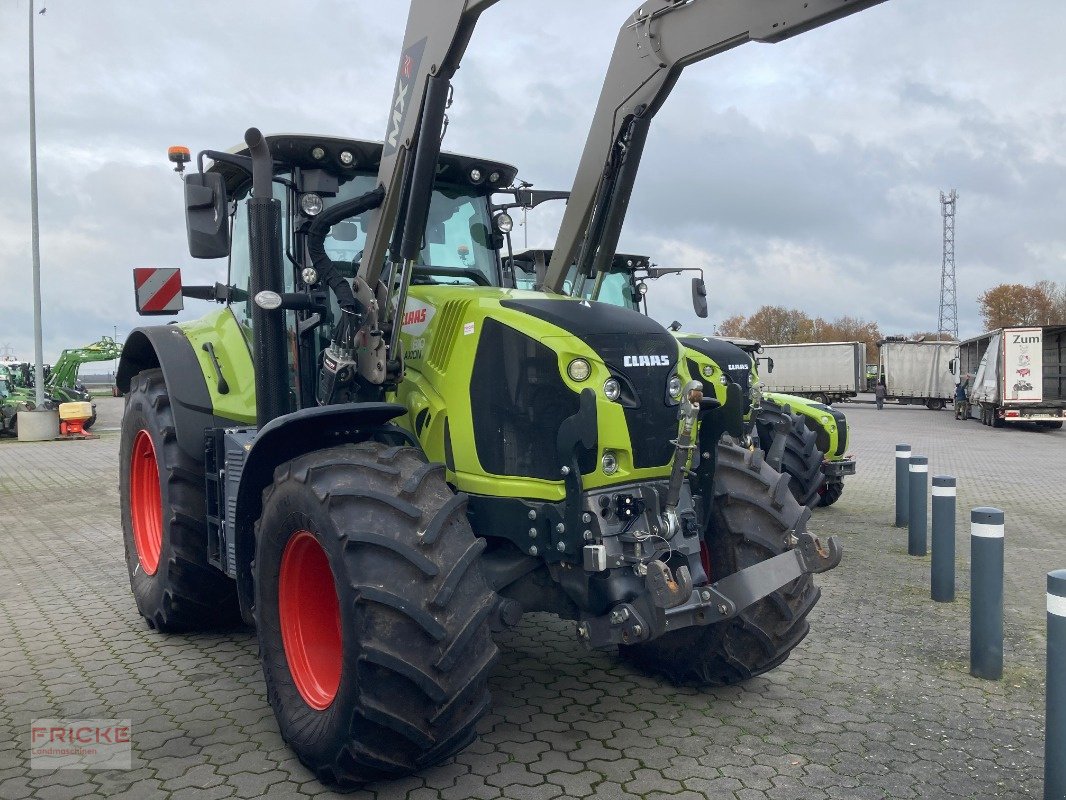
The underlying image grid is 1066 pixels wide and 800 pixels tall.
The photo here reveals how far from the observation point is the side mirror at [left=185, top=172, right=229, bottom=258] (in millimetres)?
4266

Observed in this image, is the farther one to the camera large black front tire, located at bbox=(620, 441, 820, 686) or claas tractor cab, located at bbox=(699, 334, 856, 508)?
claas tractor cab, located at bbox=(699, 334, 856, 508)

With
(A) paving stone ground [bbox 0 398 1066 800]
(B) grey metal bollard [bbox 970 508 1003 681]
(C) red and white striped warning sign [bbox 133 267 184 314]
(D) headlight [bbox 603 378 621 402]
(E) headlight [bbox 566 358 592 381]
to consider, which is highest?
(C) red and white striped warning sign [bbox 133 267 184 314]

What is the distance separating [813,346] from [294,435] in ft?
130

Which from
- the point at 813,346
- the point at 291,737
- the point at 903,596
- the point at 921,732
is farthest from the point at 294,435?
the point at 813,346

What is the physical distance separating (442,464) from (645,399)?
0.90m

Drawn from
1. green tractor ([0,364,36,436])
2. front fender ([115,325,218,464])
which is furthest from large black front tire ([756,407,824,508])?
green tractor ([0,364,36,436])

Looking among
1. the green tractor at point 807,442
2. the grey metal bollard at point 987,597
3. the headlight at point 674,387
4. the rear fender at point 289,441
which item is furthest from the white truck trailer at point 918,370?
the rear fender at point 289,441

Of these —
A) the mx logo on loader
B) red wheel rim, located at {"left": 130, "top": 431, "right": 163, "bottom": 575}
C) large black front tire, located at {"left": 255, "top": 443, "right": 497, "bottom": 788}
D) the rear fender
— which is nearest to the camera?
large black front tire, located at {"left": 255, "top": 443, "right": 497, "bottom": 788}

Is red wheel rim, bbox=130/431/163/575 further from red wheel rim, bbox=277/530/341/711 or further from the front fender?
red wheel rim, bbox=277/530/341/711

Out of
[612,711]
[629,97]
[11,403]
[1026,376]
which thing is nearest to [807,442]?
[629,97]

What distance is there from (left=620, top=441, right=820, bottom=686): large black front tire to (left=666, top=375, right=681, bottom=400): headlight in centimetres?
71

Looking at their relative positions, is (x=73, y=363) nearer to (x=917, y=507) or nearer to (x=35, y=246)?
(x=35, y=246)

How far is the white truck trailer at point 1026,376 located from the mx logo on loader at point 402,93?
24.3 metres

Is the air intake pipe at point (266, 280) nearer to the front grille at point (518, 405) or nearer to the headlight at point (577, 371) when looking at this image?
the front grille at point (518, 405)
